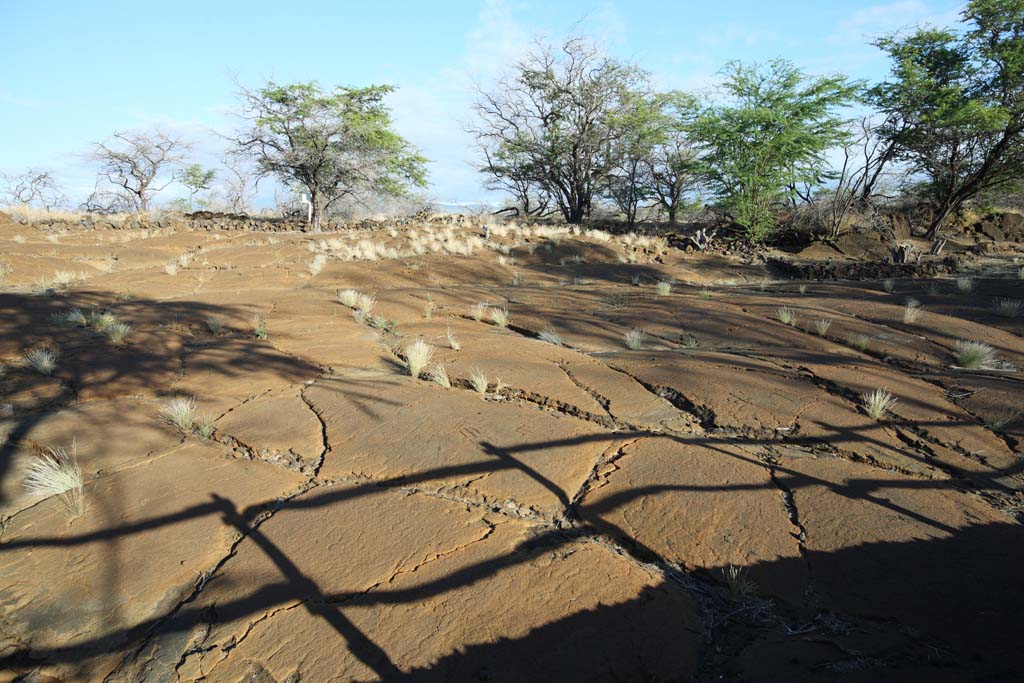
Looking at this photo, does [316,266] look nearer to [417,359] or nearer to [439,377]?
[417,359]

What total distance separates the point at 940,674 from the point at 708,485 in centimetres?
121

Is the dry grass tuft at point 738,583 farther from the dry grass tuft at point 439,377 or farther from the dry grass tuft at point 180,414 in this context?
the dry grass tuft at point 180,414

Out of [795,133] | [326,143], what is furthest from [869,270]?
[326,143]

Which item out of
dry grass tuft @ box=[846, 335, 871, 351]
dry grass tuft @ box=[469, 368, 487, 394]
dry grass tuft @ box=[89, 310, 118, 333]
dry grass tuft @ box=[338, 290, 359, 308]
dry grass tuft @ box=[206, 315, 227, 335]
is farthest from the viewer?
dry grass tuft @ box=[338, 290, 359, 308]

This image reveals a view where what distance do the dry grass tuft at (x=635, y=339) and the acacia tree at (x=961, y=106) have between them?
1581 cm

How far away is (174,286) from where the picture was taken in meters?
9.27

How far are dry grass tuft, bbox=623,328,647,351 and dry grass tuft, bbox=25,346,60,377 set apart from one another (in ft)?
17.5

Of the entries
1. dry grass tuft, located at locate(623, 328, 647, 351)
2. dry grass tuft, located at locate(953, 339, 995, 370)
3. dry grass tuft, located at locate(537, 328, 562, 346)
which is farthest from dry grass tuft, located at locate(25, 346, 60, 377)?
dry grass tuft, located at locate(953, 339, 995, 370)

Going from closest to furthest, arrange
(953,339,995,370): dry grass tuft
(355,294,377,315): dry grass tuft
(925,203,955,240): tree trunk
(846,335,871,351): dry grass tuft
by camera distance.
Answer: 1. (953,339,995,370): dry grass tuft
2. (846,335,871,351): dry grass tuft
3. (355,294,377,315): dry grass tuft
4. (925,203,955,240): tree trunk

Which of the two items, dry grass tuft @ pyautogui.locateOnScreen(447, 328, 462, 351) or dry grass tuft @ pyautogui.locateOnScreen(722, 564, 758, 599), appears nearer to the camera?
dry grass tuft @ pyautogui.locateOnScreen(722, 564, 758, 599)

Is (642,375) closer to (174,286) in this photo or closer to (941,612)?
(941,612)

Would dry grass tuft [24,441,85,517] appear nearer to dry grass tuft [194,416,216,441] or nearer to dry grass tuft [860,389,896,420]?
dry grass tuft [194,416,216,441]

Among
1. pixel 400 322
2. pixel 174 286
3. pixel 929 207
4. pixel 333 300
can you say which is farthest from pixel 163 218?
pixel 929 207

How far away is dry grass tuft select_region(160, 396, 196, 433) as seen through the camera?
3555 mm
